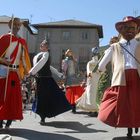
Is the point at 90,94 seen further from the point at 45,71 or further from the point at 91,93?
the point at 45,71

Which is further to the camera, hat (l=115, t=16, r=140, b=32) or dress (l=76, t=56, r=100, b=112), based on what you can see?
dress (l=76, t=56, r=100, b=112)

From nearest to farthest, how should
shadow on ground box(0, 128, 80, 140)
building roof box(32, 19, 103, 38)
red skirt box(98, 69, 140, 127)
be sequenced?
red skirt box(98, 69, 140, 127)
shadow on ground box(0, 128, 80, 140)
building roof box(32, 19, 103, 38)

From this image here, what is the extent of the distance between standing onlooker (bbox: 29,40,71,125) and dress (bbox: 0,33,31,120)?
4.54ft

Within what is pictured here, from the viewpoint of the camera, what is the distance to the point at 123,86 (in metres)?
7.02

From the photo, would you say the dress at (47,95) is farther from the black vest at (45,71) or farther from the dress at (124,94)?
the dress at (124,94)

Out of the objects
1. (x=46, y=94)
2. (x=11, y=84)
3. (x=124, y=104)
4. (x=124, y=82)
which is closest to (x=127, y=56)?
(x=124, y=82)

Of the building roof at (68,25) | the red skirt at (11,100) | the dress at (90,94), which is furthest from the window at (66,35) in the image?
the red skirt at (11,100)

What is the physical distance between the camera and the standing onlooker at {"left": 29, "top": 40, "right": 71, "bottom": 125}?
9.62 meters

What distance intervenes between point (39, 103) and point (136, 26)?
10.9ft

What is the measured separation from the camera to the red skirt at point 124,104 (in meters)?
6.76

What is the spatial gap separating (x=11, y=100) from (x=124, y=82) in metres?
2.05

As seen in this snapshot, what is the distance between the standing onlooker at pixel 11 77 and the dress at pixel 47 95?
141 centimetres

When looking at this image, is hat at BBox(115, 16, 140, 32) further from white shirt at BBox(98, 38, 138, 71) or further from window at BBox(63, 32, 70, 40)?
window at BBox(63, 32, 70, 40)

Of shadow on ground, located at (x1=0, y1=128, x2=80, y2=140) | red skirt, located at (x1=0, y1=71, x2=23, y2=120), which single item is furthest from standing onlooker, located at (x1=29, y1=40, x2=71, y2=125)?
red skirt, located at (x1=0, y1=71, x2=23, y2=120)
